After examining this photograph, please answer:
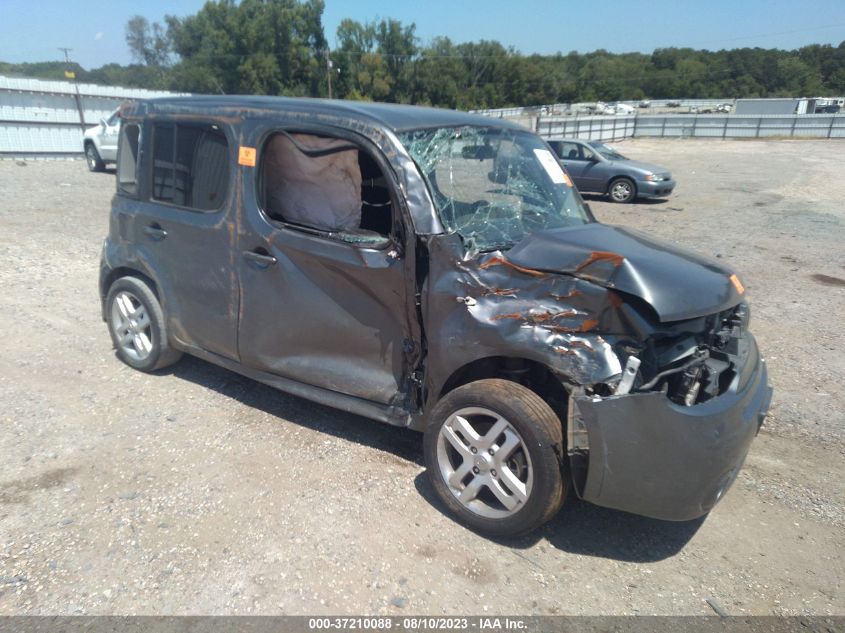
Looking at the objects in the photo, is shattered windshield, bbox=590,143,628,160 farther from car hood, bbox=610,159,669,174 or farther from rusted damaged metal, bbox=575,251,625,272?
rusted damaged metal, bbox=575,251,625,272

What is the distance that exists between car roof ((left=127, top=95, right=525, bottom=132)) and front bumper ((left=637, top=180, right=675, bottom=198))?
1238cm

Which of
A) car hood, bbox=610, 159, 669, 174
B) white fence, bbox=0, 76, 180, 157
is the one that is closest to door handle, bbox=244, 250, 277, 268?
car hood, bbox=610, 159, 669, 174

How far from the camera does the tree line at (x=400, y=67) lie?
70.1 metres

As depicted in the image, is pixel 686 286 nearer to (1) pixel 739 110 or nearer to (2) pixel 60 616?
(2) pixel 60 616

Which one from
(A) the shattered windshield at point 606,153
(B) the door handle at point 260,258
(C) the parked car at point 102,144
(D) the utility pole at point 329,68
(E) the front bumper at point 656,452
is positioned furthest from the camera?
(D) the utility pole at point 329,68

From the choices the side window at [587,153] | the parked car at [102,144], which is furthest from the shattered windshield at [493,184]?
the parked car at [102,144]

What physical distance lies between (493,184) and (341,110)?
991mm

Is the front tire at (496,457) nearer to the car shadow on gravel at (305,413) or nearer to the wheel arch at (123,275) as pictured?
the car shadow on gravel at (305,413)

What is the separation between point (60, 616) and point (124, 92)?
92.5ft

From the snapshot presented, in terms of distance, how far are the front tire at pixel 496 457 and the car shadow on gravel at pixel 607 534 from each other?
17 centimetres

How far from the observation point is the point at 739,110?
5825cm

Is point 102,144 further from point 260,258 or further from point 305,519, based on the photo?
point 305,519

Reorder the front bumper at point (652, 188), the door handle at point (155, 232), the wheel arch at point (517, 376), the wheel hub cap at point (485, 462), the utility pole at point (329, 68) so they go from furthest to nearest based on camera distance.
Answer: the utility pole at point (329, 68), the front bumper at point (652, 188), the door handle at point (155, 232), the wheel arch at point (517, 376), the wheel hub cap at point (485, 462)

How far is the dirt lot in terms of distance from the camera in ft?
9.39
